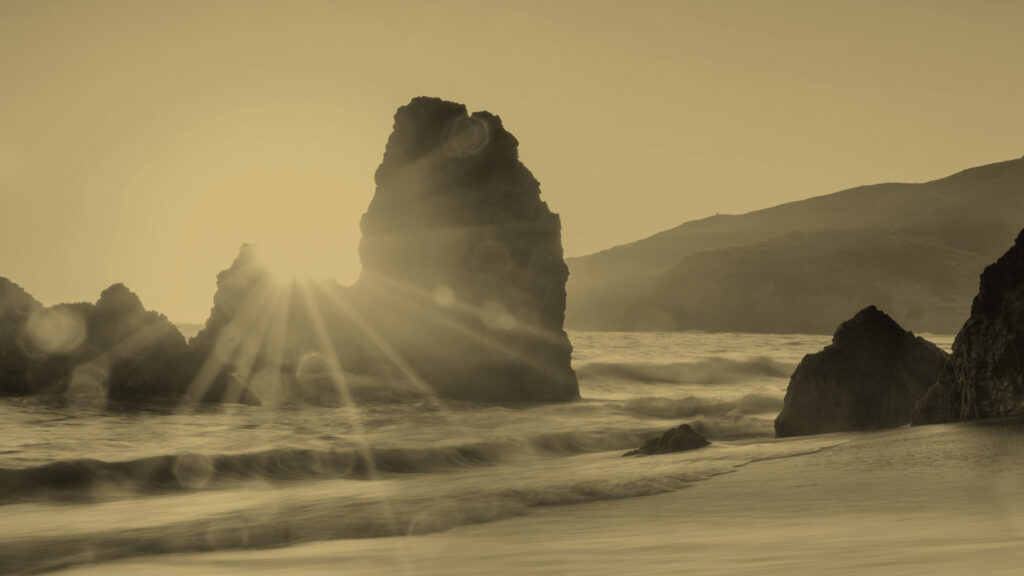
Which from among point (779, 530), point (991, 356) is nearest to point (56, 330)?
point (991, 356)

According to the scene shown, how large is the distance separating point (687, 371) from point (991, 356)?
31.6m

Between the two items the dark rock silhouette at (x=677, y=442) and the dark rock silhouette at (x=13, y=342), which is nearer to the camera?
the dark rock silhouette at (x=677, y=442)

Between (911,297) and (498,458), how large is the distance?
114526 millimetres

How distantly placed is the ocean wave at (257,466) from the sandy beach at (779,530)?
669 centimetres

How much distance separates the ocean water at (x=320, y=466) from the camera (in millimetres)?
9156

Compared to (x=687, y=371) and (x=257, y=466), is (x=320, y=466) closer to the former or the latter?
(x=257, y=466)

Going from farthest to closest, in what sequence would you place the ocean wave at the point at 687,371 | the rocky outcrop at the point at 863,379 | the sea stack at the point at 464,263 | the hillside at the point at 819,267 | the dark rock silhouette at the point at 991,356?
the hillside at the point at 819,267 → the ocean wave at the point at 687,371 → the sea stack at the point at 464,263 → the rocky outcrop at the point at 863,379 → the dark rock silhouette at the point at 991,356

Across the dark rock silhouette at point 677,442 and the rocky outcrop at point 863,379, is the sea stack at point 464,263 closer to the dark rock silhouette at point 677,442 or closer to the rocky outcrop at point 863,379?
the rocky outcrop at point 863,379

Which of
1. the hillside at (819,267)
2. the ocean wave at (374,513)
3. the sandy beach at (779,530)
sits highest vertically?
the hillside at (819,267)

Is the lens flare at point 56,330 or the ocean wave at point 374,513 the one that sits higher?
the lens flare at point 56,330

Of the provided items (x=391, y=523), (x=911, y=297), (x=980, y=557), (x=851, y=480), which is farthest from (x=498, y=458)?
(x=911, y=297)

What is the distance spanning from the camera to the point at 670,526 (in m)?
6.56

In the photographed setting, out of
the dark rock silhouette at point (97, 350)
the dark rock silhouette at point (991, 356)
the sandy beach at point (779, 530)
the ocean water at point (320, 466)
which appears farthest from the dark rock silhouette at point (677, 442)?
the dark rock silhouette at point (97, 350)

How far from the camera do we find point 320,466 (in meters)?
16.3
